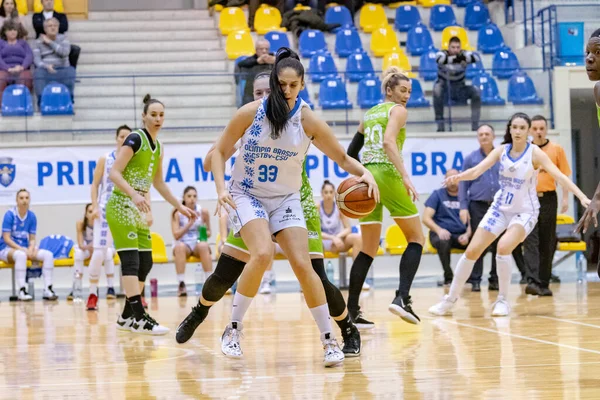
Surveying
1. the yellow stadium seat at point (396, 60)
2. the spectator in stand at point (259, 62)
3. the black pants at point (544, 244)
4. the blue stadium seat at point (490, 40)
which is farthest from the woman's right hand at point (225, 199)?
the blue stadium seat at point (490, 40)

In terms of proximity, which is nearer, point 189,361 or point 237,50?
point 189,361

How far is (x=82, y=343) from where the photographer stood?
7.02 meters

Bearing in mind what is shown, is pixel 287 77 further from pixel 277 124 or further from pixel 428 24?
pixel 428 24

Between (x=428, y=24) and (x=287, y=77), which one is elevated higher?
(x=428, y=24)

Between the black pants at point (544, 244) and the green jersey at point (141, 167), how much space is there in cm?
484

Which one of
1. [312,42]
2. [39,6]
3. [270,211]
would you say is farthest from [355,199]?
[39,6]

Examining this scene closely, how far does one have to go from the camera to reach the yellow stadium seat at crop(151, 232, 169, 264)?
1270 cm

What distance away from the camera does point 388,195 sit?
717cm

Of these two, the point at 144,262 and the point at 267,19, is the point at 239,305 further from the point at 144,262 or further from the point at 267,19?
the point at 267,19

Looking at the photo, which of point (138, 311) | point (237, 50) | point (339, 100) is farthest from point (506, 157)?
point (237, 50)

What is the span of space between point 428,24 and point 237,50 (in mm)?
3623

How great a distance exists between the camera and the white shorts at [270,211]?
544 centimetres

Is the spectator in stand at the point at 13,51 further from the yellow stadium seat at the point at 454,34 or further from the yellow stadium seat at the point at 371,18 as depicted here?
the yellow stadium seat at the point at 454,34

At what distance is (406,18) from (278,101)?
497 inches
